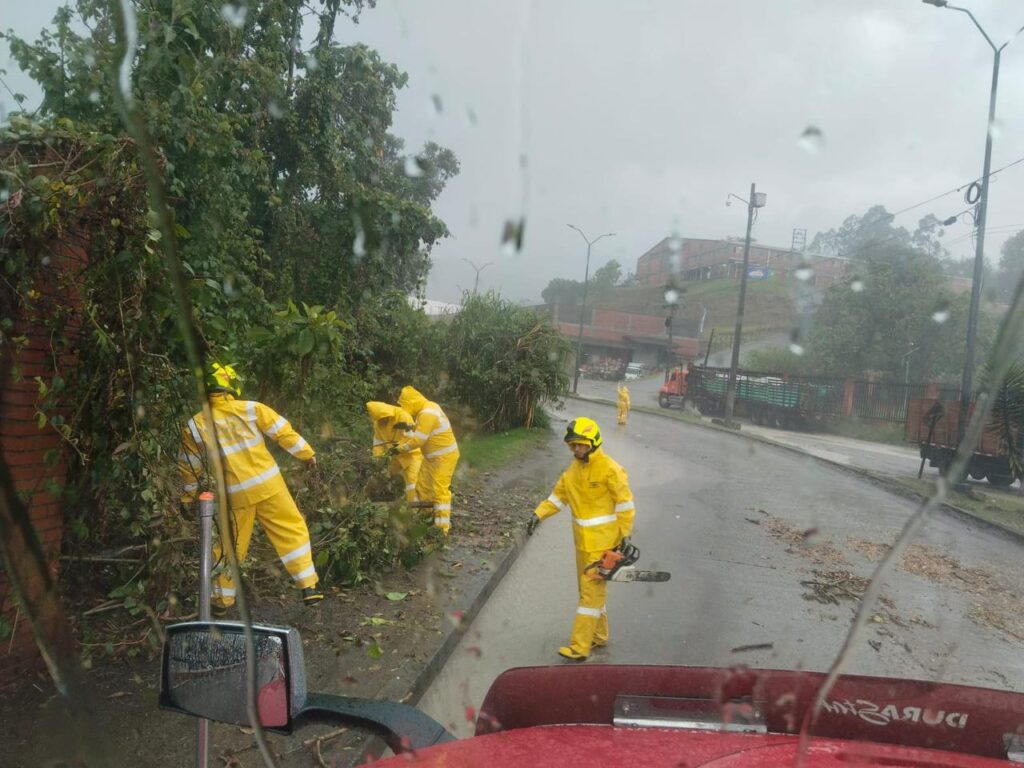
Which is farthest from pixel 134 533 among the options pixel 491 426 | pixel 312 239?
pixel 491 426

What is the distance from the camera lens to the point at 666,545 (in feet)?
27.4

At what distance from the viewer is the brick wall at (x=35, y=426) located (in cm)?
345

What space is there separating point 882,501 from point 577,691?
11.1m

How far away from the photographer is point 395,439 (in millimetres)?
8117

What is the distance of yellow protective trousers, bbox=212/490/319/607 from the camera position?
16.7 feet

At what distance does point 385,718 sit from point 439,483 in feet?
19.9

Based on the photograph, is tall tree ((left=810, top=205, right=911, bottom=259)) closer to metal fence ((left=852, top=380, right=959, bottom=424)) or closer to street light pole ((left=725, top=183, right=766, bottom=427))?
street light pole ((left=725, top=183, right=766, bottom=427))

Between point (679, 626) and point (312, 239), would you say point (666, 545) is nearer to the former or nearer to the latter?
point (679, 626)

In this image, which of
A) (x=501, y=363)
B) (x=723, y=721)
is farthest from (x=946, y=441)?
(x=723, y=721)

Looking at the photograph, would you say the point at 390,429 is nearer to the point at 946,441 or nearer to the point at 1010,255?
the point at 1010,255

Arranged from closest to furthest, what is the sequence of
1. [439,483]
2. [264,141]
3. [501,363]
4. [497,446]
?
1. [439,483]
2. [264,141]
3. [497,446]
4. [501,363]

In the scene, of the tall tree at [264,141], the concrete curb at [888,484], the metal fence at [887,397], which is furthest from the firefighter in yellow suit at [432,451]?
the metal fence at [887,397]

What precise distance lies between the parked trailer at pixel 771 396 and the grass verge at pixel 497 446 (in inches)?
423

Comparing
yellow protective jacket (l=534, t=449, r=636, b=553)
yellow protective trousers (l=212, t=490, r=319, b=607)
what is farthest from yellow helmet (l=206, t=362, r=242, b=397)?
yellow protective jacket (l=534, t=449, r=636, b=553)
